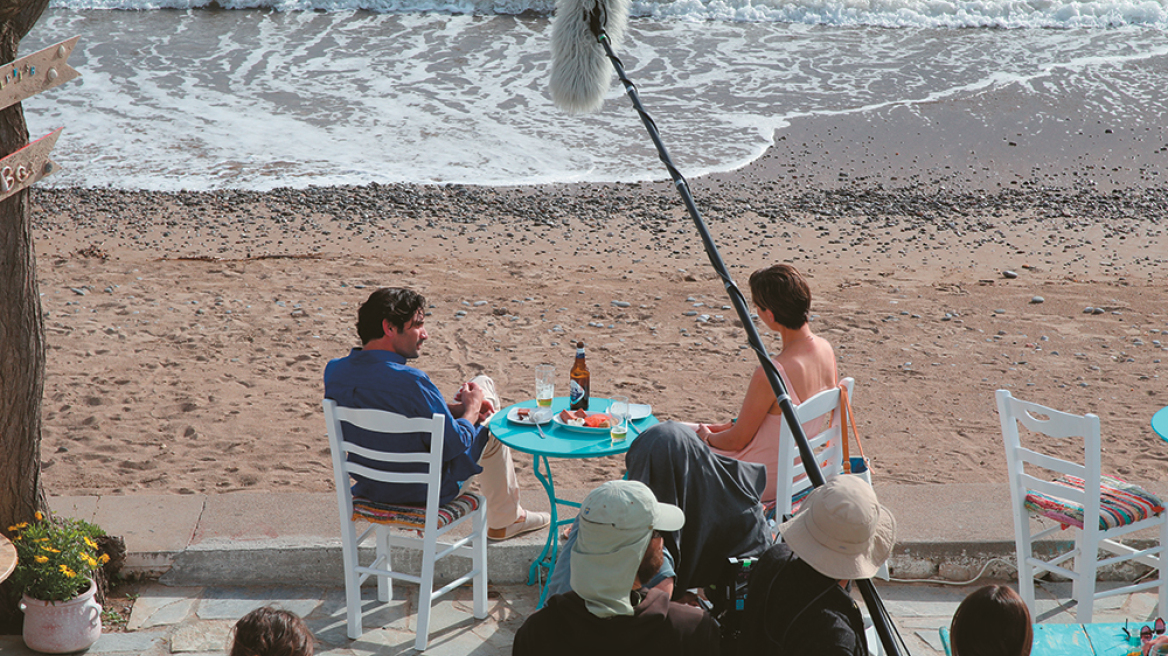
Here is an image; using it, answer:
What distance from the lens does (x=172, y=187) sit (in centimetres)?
1152

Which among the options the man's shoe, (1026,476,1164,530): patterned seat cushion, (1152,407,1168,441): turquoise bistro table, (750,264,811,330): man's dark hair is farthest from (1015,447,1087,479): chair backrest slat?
the man's shoe

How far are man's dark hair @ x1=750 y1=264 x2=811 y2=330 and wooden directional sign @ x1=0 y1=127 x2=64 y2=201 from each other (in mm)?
2579

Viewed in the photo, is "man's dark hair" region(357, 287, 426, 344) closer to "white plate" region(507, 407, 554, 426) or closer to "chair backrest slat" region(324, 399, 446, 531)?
"chair backrest slat" region(324, 399, 446, 531)

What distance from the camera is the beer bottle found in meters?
4.17

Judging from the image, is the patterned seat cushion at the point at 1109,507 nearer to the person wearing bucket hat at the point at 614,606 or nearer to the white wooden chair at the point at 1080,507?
the white wooden chair at the point at 1080,507

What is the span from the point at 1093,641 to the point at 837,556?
2.97 ft

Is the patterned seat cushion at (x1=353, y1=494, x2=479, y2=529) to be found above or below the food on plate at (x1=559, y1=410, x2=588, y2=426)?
below

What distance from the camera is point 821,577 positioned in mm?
2408

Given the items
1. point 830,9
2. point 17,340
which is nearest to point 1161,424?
point 17,340

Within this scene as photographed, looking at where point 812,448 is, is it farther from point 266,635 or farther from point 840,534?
point 266,635

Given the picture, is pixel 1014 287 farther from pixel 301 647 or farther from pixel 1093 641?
pixel 301 647

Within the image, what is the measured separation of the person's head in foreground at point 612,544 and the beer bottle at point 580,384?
1714 mm

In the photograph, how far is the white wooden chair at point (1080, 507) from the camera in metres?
3.65

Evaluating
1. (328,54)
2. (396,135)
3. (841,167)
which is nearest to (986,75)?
(841,167)
